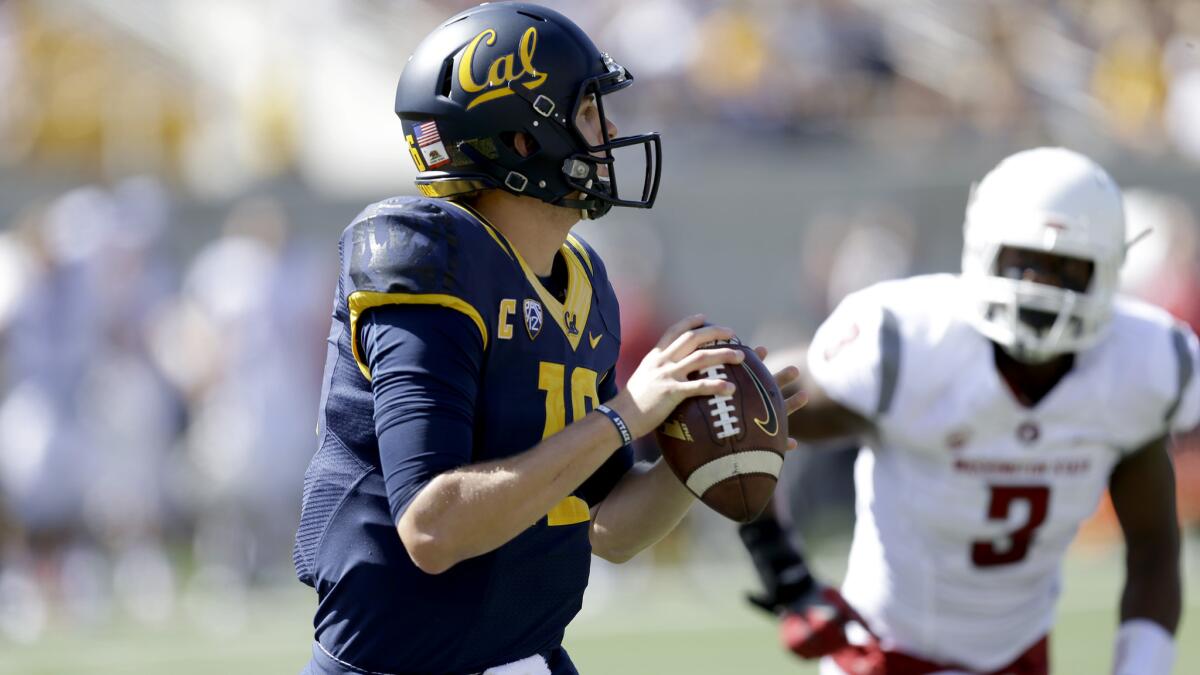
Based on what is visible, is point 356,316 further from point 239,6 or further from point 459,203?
point 239,6

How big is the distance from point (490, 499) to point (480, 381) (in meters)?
0.26

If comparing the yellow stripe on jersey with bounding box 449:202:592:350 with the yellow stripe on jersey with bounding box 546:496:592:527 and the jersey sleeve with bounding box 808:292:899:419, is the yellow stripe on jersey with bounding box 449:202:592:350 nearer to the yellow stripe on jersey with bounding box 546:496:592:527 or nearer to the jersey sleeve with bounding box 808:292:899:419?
the yellow stripe on jersey with bounding box 546:496:592:527

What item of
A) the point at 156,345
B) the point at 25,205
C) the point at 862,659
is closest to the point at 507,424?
the point at 862,659

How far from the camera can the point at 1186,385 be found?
12.8 feet

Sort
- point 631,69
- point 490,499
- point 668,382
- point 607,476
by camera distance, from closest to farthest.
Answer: point 490,499 → point 668,382 → point 607,476 → point 631,69

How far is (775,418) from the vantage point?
9.53 feet

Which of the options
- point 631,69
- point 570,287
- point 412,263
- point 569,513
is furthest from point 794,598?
point 631,69

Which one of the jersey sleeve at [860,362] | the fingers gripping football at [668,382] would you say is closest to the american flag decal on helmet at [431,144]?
the fingers gripping football at [668,382]

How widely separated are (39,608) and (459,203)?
644cm

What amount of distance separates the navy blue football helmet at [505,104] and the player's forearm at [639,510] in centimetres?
50

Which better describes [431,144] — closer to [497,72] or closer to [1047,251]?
[497,72]

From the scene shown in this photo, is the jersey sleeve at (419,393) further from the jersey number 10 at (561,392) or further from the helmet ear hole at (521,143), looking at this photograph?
the helmet ear hole at (521,143)

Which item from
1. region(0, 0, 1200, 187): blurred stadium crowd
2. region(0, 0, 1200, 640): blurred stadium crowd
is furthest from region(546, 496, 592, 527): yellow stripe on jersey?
region(0, 0, 1200, 187): blurred stadium crowd

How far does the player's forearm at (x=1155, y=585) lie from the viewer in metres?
3.81
